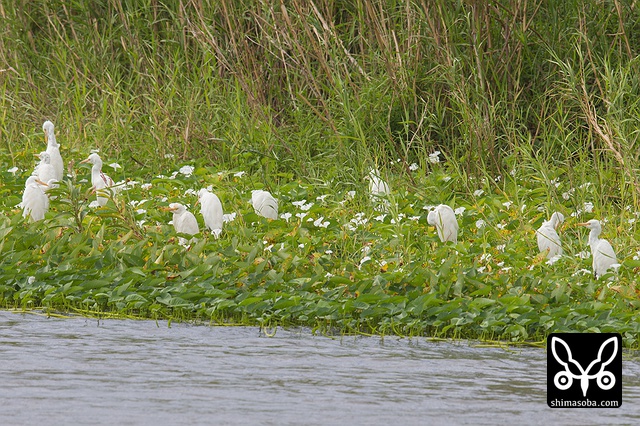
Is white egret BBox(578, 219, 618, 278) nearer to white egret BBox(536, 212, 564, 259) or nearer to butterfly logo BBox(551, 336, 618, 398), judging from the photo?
white egret BBox(536, 212, 564, 259)

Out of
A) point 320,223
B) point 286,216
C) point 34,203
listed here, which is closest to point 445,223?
point 320,223

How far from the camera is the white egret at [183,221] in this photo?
6887 millimetres

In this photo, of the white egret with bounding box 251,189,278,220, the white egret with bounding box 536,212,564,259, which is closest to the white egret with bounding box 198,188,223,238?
the white egret with bounding box 251,189,278,220

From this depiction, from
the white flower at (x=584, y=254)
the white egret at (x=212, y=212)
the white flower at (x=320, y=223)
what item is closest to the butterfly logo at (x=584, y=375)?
the white flower at (x=584, y=254)

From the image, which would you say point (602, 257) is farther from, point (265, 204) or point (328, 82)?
point (328, 82)

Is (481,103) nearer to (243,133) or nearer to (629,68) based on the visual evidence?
(629,68)

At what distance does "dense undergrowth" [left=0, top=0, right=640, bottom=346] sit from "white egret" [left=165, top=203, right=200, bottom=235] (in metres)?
0.13

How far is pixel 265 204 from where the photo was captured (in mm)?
7332

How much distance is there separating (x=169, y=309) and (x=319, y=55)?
3.47 metres

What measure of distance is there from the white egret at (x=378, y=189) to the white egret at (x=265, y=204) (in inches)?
24.0

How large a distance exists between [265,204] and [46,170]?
68.3 inches

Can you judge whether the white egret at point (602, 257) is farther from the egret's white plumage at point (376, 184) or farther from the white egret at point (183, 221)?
the white egret at point (183, 221)

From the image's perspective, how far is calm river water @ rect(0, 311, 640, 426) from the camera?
392 centimetres

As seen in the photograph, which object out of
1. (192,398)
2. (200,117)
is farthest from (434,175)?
(192,398)
